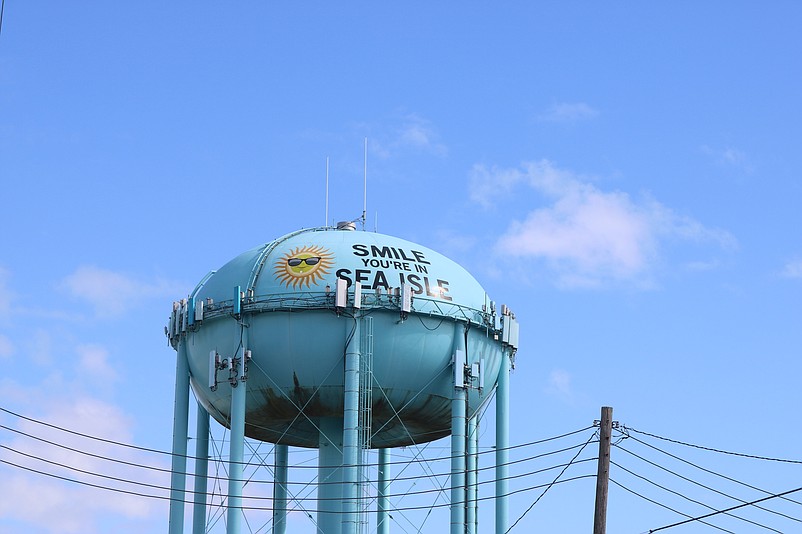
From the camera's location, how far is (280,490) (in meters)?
49.2

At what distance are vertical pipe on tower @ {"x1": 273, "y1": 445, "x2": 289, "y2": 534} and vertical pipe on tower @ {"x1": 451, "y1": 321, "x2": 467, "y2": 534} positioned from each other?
22.4 feet

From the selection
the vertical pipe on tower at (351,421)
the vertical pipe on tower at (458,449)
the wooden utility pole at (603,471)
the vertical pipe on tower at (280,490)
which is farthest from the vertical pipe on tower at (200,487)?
the wooden utility pole at (603,471)

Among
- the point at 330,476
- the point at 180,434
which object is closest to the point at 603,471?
the point at 330,476

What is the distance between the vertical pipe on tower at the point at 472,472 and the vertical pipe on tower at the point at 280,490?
610cm

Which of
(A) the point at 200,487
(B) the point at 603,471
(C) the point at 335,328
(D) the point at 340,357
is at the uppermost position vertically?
(C) the point at 335,328

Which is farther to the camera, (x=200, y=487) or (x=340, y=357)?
(x=200, y=487)

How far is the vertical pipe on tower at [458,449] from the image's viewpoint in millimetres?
43969

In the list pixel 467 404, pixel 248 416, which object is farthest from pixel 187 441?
pixel 467 404

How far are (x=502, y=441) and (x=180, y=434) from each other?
9967mm

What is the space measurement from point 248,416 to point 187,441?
233 centimetres

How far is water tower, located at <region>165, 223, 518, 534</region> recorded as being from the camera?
44.0 metres

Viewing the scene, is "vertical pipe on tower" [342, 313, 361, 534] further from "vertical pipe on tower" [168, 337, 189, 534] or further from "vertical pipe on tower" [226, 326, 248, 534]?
"vertical pipe on tower" [168, 337, 189, 534]

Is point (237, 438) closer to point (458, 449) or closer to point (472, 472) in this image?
point (458, 449)

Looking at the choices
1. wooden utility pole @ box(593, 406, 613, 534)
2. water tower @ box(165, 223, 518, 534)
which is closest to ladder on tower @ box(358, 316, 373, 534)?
water tower @ box(165, 223, 518, 534)
